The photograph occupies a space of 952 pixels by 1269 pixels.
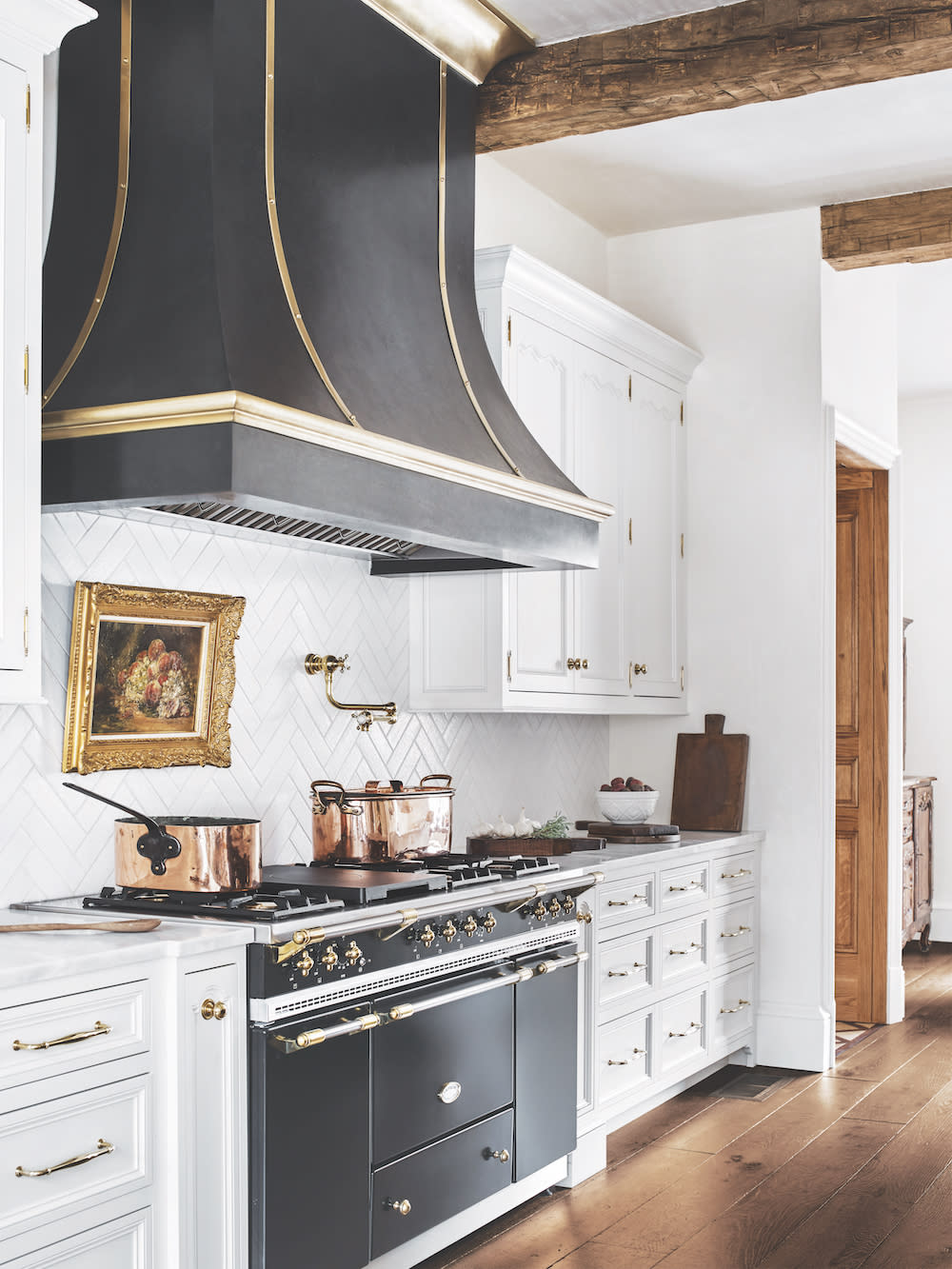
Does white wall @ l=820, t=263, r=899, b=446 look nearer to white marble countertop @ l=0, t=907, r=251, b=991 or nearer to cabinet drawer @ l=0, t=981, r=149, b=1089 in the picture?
white marble countertop @ l=0, t=907, r=251, b=991

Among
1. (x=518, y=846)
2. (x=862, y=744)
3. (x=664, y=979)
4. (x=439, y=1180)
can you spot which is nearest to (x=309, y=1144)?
(x=439, y=1180)

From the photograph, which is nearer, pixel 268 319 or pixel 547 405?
pixel 268 319

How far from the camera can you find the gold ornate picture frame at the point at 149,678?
9.68 ft

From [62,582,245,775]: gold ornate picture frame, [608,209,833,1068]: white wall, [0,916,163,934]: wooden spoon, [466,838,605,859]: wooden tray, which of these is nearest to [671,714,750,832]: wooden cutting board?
[608,209,833,1068]: white wall

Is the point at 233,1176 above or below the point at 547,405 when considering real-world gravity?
below

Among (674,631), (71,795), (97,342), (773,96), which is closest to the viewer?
(97,342)

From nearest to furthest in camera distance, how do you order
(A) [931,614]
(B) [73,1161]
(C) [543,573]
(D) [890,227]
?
(B) [73,1161] → (C) [543,573] → (D) [890,227] → (A) [931,614]

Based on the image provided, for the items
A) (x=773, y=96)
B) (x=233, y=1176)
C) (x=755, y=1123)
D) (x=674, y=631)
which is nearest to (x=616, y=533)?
(x=674, y=631)

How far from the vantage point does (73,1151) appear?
7.34 ft

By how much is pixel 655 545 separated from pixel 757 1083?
1930 mm

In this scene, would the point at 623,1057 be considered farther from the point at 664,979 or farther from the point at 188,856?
the point at 188,856

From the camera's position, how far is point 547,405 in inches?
167

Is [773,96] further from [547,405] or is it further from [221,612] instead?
[221,612]

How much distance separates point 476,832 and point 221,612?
4.08 feet
